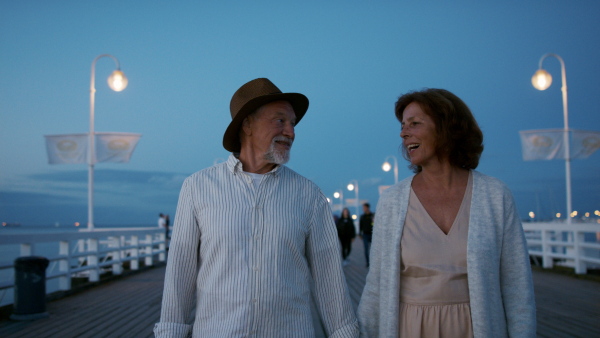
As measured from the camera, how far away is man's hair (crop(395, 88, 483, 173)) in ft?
9.08

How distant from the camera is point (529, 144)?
1459 centimetres

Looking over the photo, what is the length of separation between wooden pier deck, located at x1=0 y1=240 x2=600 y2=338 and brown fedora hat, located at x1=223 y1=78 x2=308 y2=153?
4.00 m

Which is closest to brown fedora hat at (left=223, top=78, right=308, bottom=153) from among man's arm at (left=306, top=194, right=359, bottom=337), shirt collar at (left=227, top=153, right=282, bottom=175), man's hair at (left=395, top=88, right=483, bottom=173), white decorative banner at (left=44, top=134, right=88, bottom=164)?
shirt collar at (left=227, top=153, right=282, bottom=175)

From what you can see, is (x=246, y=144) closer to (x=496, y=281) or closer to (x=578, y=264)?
(x=496, y=281)

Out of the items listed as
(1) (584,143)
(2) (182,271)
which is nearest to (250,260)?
(2) (182,271)

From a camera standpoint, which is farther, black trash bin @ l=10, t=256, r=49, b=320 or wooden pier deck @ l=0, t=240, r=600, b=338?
black trash bin @ l=10, t=256, r=49, b=320

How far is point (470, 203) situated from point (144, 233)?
14615 millimetres

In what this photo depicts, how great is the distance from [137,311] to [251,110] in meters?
6.27

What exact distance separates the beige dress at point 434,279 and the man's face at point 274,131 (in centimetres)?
71

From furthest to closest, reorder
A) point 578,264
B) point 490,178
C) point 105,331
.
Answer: point 578,264 → point 105,331 → point 490,178

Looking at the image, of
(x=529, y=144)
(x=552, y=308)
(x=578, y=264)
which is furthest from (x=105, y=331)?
(x=529, y=144)

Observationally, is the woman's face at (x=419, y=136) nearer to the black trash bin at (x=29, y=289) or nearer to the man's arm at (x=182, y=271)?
the man's arm at (x=182, y=271)

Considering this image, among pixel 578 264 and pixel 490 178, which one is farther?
pixel 578 264

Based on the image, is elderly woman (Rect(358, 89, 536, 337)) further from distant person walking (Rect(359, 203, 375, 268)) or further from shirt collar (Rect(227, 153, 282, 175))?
distant person walking (Rect(359, 203, 375, 268))
